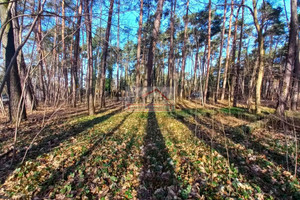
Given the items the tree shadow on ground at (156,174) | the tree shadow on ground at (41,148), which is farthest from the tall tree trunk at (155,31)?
the tree shadow on ground at (156,174)

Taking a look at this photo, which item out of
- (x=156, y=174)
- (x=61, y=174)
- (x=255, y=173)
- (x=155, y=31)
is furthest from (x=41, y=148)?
(x=155, y=31)

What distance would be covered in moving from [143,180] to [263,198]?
1.71 metres

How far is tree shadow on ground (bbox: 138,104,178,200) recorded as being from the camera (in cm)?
191

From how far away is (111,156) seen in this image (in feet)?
9.23

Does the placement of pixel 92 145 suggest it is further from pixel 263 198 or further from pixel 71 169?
pixel 263 198

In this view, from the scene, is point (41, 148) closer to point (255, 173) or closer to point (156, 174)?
point (156, 174)

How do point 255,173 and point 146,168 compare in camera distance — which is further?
point 146,168

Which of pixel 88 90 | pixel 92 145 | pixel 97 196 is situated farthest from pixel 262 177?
pixel 88 90

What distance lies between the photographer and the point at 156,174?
232 cm

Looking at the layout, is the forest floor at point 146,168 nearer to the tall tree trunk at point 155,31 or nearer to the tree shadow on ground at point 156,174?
the tree shadow on ground at point 156,174

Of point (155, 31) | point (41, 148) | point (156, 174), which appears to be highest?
point (155, 31)

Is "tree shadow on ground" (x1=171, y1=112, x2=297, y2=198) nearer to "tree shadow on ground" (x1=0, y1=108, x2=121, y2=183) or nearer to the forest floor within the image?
the forest floor

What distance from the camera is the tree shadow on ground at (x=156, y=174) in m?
1.91

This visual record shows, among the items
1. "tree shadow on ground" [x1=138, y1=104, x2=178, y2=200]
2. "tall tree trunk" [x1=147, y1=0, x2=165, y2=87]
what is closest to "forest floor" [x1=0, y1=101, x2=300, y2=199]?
"tree shadow on ground" [x1=138, y1=104, x2=178, y2=200]
